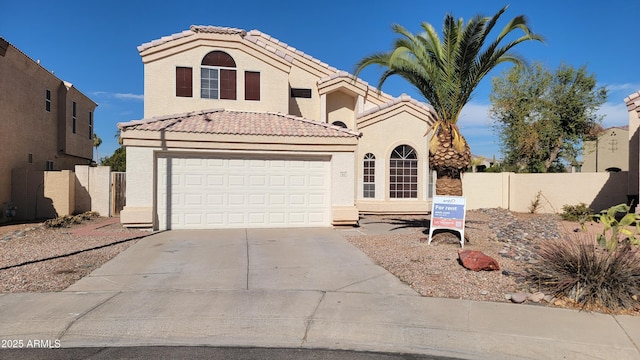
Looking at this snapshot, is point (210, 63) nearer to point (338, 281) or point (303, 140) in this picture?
point (303, 140)

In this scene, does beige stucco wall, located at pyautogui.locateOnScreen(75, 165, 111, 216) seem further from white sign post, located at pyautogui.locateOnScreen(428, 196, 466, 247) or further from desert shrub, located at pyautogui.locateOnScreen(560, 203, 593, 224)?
desert shrub, located at pyautogui.locateOnScreen(560, 203, 593, 224)

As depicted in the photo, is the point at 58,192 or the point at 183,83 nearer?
the point at 183,83

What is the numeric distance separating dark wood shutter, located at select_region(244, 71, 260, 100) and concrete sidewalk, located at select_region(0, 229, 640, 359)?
33.1ft

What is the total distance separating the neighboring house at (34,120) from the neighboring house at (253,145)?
5100mm

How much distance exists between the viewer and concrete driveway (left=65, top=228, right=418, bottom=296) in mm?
7305

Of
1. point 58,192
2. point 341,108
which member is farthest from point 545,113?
point 58,192

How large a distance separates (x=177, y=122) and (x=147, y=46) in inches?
187

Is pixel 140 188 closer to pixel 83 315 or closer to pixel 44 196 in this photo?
pixel 44 196

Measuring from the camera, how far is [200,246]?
34.9ft

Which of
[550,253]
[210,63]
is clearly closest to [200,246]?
[550,253]

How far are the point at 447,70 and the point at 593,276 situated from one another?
6345 mm

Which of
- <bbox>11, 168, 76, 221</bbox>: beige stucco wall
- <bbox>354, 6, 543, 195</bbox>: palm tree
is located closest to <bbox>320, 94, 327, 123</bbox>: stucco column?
<bbox>354, 6, 543, 195</bbox>: palm tree

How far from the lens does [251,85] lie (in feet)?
56.5

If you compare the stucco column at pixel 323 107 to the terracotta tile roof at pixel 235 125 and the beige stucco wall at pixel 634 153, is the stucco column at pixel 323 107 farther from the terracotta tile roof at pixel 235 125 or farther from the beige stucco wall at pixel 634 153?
the beige stucco wall at pixel 634 153
